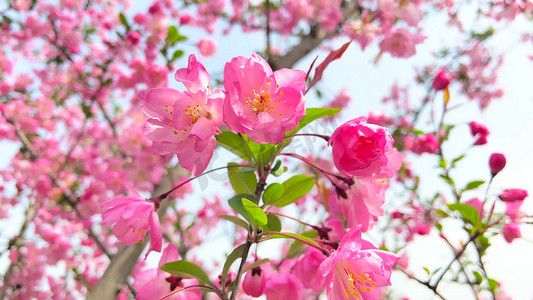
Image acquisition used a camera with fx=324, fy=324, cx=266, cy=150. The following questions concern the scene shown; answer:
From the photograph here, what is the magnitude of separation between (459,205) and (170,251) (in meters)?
0.95

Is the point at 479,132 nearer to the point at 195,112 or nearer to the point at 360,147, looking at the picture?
the point at 360,147

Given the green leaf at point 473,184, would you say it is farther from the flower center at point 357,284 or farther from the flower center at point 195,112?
the flower center at point 195,112

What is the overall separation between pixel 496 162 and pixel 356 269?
0.88m

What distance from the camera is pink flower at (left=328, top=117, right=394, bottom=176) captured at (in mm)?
583

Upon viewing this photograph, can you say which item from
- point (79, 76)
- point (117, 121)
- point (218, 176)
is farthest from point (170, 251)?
point (79, 76)

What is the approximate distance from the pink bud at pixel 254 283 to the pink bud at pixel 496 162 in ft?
3.24

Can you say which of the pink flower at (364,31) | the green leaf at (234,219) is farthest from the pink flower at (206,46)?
the green leaf at (234,219)

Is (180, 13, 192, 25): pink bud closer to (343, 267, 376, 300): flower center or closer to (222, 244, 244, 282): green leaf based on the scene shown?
(222, 244, 244, 282): green leaf

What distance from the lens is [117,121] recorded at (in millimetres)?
3504

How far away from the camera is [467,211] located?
1.13 metres

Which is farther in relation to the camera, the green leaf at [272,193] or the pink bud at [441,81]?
the pink bud at [441,81]

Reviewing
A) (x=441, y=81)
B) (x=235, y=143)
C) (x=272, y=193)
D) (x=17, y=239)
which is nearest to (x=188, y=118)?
(x=235, y=143)

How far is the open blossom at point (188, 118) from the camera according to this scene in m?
0.62

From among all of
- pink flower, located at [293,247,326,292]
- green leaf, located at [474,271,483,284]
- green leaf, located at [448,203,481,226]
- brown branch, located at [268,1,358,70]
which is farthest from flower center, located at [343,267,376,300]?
brown branch, located at [268,1,358,70]
